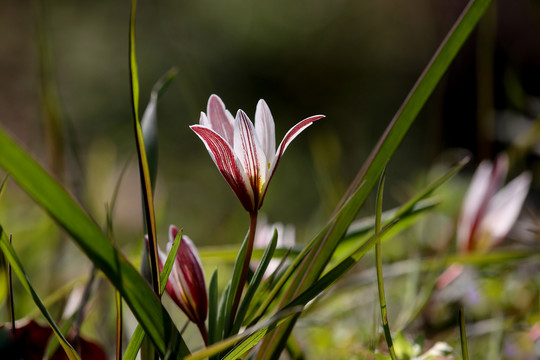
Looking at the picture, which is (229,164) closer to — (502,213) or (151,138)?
(151,138)

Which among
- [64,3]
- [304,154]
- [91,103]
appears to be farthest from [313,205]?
[64,3]

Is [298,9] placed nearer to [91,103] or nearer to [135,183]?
[91,103]

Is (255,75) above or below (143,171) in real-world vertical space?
below

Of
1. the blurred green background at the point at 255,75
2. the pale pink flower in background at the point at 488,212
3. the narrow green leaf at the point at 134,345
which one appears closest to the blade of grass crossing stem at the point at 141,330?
the narrow green leaf at the point at 134,345

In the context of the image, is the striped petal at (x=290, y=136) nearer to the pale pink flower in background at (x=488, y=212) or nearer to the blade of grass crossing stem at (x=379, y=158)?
the blade of grass crossing stem at (x=379, y=158)

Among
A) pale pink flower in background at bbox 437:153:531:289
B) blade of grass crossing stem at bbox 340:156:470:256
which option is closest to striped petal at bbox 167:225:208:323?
blade of grass crossing stem at bbox 340:156:470:256

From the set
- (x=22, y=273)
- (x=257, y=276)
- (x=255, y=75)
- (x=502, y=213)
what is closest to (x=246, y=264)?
(x=257, y=276)

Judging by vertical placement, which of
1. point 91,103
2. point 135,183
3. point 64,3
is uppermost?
point 64,3
